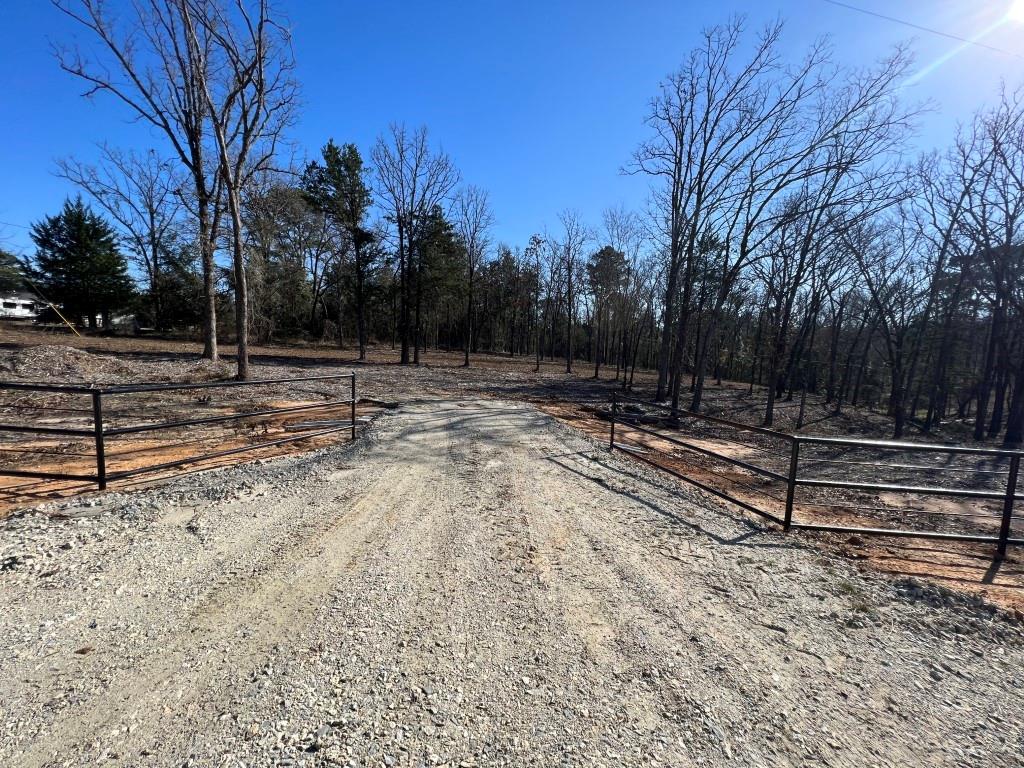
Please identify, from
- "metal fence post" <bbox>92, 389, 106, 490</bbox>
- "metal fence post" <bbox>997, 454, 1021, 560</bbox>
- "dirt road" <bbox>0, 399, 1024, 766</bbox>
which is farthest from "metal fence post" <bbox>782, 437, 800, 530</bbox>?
"metal fence post" <bbox>92, 389, 106, 490</bbox>

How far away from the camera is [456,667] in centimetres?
236

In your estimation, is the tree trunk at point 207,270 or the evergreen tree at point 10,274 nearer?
the tree trunk at point 207,270

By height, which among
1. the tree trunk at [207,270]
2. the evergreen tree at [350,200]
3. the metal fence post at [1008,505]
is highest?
the evergreen tree at [350,200]

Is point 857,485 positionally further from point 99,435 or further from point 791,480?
point 99,435

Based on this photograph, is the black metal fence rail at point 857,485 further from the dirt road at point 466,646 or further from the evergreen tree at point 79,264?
the evergreen tree at point 79,264

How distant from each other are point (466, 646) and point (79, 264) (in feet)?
161

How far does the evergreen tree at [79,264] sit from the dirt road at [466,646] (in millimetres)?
44667

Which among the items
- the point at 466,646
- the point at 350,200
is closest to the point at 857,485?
the point at 466,646

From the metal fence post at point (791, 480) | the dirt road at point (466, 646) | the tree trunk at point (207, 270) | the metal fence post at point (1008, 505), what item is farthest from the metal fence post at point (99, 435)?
the tree trunk at point (207, 270)

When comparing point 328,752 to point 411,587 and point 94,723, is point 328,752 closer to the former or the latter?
point 94,723

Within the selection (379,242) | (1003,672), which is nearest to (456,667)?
(1003,672)

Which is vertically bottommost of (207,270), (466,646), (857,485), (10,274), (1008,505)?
(466,646)

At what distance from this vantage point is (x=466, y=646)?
2.53 metres

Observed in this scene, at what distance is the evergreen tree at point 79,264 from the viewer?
35.3 metres
